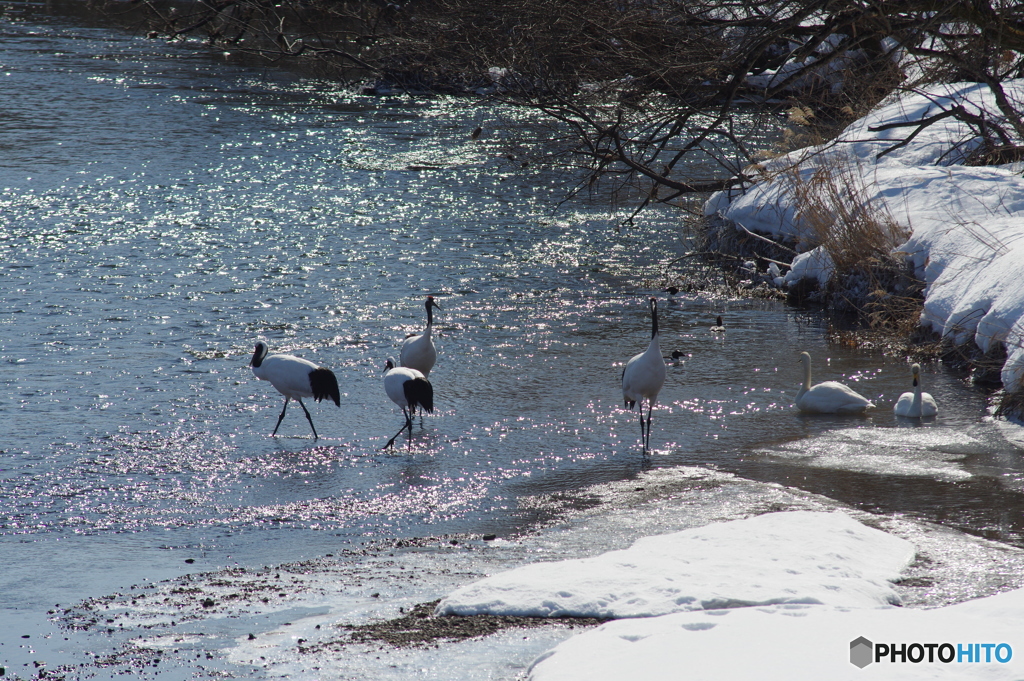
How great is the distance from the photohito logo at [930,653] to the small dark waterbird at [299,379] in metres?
6.01

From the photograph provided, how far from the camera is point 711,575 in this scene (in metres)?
6.00

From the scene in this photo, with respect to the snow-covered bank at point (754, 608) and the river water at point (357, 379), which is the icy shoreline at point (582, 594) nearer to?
the snow-covered bank at point (754, 608)

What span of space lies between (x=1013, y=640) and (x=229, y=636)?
3964 mm

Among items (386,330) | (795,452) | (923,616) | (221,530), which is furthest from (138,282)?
(923,616)

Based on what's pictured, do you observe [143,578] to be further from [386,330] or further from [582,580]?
[386,330]

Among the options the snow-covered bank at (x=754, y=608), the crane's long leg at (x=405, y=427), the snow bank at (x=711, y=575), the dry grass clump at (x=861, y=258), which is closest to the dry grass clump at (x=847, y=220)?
the dry grass clump at (x=861, y=258)

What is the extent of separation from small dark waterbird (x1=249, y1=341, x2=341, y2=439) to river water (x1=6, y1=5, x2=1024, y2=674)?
321mm

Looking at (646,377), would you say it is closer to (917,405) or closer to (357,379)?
(917,405)

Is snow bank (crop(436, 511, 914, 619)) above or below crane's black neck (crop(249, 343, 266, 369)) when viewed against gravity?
below

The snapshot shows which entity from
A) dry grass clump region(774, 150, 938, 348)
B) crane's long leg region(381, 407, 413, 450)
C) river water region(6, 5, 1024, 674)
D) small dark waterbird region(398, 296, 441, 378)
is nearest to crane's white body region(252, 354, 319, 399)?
river water region(6, 5, 1024, 674)

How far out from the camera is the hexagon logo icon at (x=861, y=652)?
4.55 m

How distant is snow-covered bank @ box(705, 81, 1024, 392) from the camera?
419 inches

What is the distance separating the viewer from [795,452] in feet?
29.0

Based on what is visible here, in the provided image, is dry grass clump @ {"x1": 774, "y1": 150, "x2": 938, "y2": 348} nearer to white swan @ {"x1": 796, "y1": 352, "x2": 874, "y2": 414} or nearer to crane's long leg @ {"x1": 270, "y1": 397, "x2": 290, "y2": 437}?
white swan @ {"x1": 796, "y1": 352, "x2": 874, "y2": 414}
